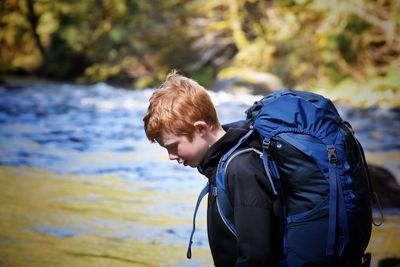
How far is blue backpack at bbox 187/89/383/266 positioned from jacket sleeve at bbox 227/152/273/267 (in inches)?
1.7

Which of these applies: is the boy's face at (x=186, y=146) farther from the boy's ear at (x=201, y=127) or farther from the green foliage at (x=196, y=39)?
the green foliage at (x=196, y=39)

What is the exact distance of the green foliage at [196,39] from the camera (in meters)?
6.94

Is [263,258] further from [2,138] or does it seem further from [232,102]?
[232,102]

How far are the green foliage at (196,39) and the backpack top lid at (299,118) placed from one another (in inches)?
221

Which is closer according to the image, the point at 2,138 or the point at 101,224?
the point at 101,224

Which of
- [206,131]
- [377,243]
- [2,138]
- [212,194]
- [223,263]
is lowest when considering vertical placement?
[377,243]

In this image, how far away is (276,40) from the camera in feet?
25.7

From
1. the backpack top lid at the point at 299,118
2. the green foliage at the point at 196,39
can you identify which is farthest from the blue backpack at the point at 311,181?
the green foliage at the point at 196,39

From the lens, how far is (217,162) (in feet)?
5.01

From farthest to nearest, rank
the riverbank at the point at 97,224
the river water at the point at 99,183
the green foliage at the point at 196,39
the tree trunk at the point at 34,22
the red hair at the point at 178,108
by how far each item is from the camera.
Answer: the tree trunk at the point at 34,22, the green foliage at the point at 196,39, the river water at the point at 99,183, the riverbank at the point at 97,224, the red hair at the point at 178,108

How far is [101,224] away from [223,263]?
216cm

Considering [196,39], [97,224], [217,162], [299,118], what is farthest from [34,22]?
[299,118]

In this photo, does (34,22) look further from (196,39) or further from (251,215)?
(251,215)

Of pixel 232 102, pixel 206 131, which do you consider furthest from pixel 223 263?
pixel 232 102
